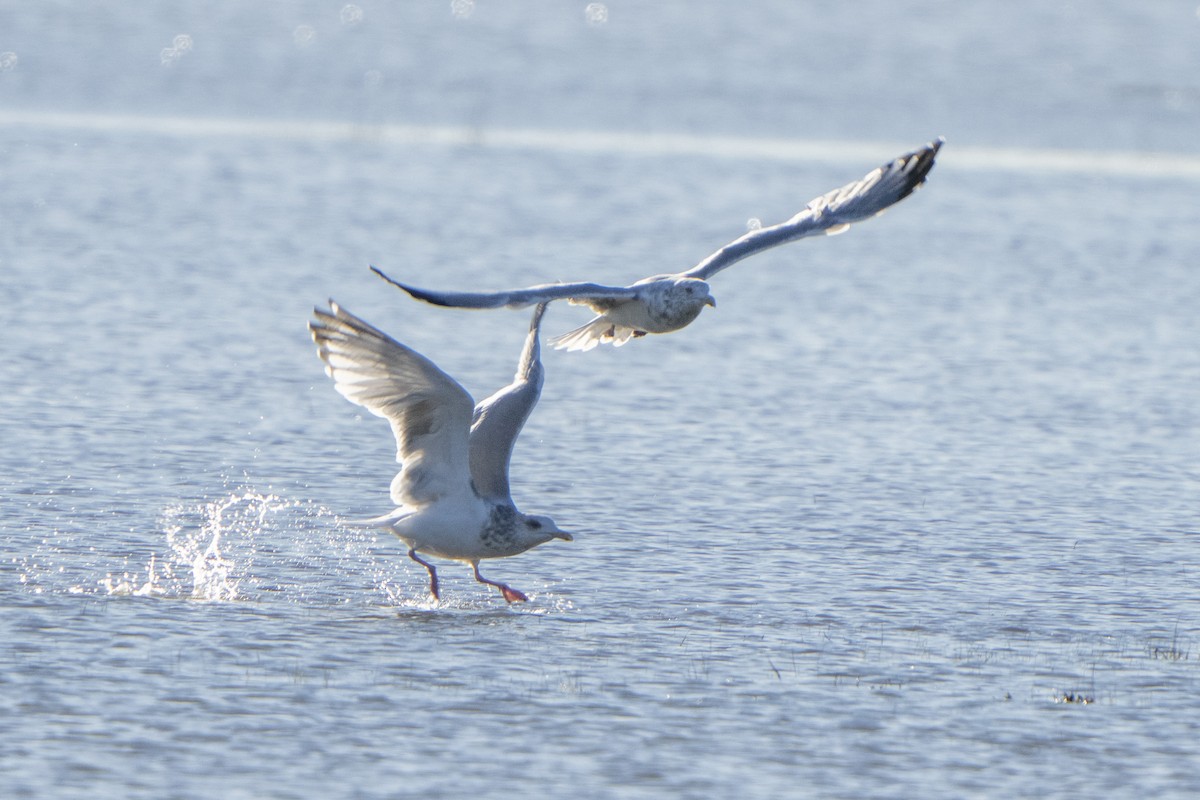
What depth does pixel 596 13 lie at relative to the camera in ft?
143

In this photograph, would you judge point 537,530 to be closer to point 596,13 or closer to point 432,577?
point 432,577

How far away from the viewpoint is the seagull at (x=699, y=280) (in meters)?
11.3

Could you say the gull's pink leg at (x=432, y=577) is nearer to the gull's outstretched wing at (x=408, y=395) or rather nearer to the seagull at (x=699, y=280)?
the gull's outstretched wing at (x=408, y=395)

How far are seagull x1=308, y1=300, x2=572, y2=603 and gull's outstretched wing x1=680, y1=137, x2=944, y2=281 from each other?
59.8 inches

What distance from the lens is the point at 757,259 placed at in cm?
2338

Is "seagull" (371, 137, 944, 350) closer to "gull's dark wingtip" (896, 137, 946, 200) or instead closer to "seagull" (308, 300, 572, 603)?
"gull's dark wingtip" (896, 137, 946, 200)

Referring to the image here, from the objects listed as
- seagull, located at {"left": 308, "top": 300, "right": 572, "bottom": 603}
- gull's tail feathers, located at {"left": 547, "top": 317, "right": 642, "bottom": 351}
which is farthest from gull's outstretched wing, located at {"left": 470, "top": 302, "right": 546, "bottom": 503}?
gull's tail feathers, located at {"left": 547, "top": 317, "right": 642, "bottom": 351}

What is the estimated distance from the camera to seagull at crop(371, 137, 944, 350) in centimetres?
1127

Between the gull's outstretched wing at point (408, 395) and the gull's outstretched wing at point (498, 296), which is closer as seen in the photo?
the gull's outstretched wing at point (498, 296)

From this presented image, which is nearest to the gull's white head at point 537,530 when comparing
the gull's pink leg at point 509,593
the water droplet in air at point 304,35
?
the gull's pink leg at point 509,593

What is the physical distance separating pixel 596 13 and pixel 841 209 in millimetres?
32128

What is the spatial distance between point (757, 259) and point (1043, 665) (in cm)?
1395

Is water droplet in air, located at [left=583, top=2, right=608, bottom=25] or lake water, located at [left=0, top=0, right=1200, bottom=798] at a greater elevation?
water droplet in air, located at [left=583, top=2, right=608, bottom=25]

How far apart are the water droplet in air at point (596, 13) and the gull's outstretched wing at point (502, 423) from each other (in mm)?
32291
